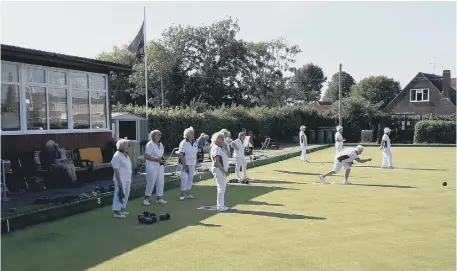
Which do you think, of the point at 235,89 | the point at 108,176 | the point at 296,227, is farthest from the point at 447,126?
the point at 296,227

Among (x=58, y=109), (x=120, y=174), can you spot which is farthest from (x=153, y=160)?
(x=58, y=109)

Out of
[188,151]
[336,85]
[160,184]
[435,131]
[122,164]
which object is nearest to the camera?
[122,164]

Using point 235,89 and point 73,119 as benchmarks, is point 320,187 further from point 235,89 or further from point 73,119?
point 235,89

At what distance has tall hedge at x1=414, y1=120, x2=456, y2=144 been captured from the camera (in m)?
31.4

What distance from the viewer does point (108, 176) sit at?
41.8ft

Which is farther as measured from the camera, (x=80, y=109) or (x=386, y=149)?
(x=386, y=149)

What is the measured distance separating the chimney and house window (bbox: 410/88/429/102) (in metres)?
1.50

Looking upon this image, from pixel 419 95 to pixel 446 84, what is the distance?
102 inches

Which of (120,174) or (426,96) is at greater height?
(426,96)

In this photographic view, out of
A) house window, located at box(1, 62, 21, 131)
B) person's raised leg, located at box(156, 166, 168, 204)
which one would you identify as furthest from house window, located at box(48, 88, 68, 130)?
person's raised leg, located at box(156, 166, 168, 204)

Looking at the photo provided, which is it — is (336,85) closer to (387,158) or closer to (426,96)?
(426,96)

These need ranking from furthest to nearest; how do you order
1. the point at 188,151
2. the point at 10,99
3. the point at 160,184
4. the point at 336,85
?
the point at 336,85
the point at 10,99
the point at 188,151
the point at 160,184

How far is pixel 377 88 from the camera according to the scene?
66750 millimetres

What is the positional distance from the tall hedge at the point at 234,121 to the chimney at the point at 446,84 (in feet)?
47.3
